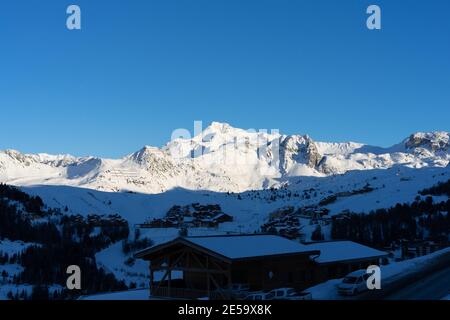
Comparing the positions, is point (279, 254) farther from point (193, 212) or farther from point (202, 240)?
point (193, 212)

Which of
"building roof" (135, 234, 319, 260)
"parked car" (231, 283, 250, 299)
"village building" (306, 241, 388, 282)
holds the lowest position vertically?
"parked car" (231, 283, 250, 299)

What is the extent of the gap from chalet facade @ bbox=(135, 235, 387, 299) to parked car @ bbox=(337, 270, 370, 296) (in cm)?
391

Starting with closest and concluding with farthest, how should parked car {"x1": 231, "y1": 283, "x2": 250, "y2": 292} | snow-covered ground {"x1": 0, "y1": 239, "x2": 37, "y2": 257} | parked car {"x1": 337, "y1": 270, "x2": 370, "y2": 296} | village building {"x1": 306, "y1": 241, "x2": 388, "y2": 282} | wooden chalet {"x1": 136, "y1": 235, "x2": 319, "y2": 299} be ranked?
parked car {"x1": 337, "y1": 270, "x2": 370, "y2": 296}, wooden chalet {"x1": 136, "y1": 235, "x2": 319, "y2": 299}, parked car {"x1": 231, "y1": 283, "x2": 250, "y2": 292}, village building {"x1": 306, "y1": 241, "x2": 388, "y2": 282}, snow-covered ground {"x1": 0, "y1": 239, "x2": 37, "y2": 257}

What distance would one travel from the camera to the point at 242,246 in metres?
27.9

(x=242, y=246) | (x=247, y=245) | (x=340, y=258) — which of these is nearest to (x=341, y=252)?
(x=340, y=258)

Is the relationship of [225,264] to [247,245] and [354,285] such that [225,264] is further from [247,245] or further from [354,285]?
[354,285]

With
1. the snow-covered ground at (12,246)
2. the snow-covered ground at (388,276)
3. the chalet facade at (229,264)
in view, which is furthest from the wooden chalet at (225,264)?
the snow-covered ground at (12,246)

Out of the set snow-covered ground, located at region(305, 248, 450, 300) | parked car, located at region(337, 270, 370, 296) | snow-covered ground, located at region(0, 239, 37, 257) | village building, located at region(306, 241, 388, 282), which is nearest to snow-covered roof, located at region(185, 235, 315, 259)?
snow-covered ground, located at region(305, 248, 450, 300)

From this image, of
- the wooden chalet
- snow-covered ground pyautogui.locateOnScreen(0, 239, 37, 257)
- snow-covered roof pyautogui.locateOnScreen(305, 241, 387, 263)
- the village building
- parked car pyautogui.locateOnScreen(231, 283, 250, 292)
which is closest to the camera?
the wooden chalet

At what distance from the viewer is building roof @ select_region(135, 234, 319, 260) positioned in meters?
26.0

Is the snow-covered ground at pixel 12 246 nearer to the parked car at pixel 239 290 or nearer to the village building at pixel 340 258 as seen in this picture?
the village building at pixel 340 258

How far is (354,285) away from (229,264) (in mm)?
5702

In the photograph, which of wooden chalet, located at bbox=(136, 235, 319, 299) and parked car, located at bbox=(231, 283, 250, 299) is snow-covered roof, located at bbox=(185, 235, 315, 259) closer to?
wooden chalet, located at bbox=(136, 235, 319, 299)
